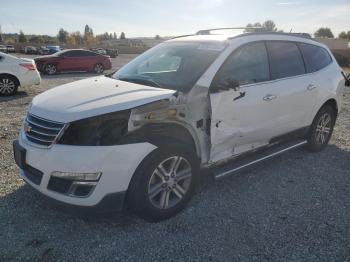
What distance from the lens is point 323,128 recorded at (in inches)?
226

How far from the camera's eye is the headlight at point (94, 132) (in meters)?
3.00

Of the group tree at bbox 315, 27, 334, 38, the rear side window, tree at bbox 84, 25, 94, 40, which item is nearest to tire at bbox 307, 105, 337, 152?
the rear side window

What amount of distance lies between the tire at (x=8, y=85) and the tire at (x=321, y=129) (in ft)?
29.5

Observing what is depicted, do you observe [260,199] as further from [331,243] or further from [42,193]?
[42,193]

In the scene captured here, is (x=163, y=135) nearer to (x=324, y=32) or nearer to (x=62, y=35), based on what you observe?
(x=324, y=32)

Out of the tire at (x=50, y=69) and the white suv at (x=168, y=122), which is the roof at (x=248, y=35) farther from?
the tire at (x=50, y=69)

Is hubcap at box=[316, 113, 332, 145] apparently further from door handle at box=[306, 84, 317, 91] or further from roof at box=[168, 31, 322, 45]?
roof at box=[168, 31, 322, 45]

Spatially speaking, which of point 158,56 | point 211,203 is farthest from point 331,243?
point 158,56

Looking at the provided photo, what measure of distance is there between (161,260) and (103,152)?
104 cm

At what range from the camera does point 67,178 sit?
9.85 ft

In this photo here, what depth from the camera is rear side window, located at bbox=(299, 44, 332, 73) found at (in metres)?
5.20

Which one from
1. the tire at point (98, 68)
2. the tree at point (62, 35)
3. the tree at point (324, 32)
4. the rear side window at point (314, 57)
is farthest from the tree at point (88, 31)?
the rear side window at point (314, 57)

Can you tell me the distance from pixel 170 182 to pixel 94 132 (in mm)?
960

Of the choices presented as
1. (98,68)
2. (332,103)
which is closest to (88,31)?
(98,68)
